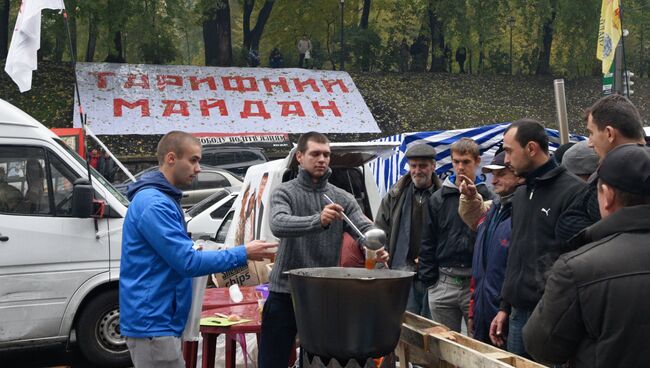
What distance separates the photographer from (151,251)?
4566 millimetres

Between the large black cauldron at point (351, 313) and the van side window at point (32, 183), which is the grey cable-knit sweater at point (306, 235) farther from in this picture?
the van side window at point (32, 183)

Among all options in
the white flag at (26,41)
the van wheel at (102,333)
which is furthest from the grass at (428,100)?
the van wheel at (102,333)

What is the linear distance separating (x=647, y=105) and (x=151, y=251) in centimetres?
4197

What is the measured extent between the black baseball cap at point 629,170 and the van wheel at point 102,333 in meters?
6.45

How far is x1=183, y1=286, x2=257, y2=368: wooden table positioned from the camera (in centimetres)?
595

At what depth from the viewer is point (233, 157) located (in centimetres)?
2670

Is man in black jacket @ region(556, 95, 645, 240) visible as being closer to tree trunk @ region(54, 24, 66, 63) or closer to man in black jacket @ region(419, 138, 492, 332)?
man in black jacket @ region(419, 138, 492, 332)

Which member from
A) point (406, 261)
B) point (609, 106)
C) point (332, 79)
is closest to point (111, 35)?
point (332, 79)

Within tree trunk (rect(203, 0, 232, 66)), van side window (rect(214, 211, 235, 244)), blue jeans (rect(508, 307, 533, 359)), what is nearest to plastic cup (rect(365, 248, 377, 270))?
blue jeans (rect(508, 307, 533, 359))

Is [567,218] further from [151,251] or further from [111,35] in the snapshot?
[111,35]

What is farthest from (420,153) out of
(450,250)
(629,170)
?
(629,170)

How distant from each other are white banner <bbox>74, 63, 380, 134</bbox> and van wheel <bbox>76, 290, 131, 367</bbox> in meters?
21.1

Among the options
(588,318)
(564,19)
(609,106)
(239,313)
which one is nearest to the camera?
(588,318)

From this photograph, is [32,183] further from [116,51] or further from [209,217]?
[116,51]
